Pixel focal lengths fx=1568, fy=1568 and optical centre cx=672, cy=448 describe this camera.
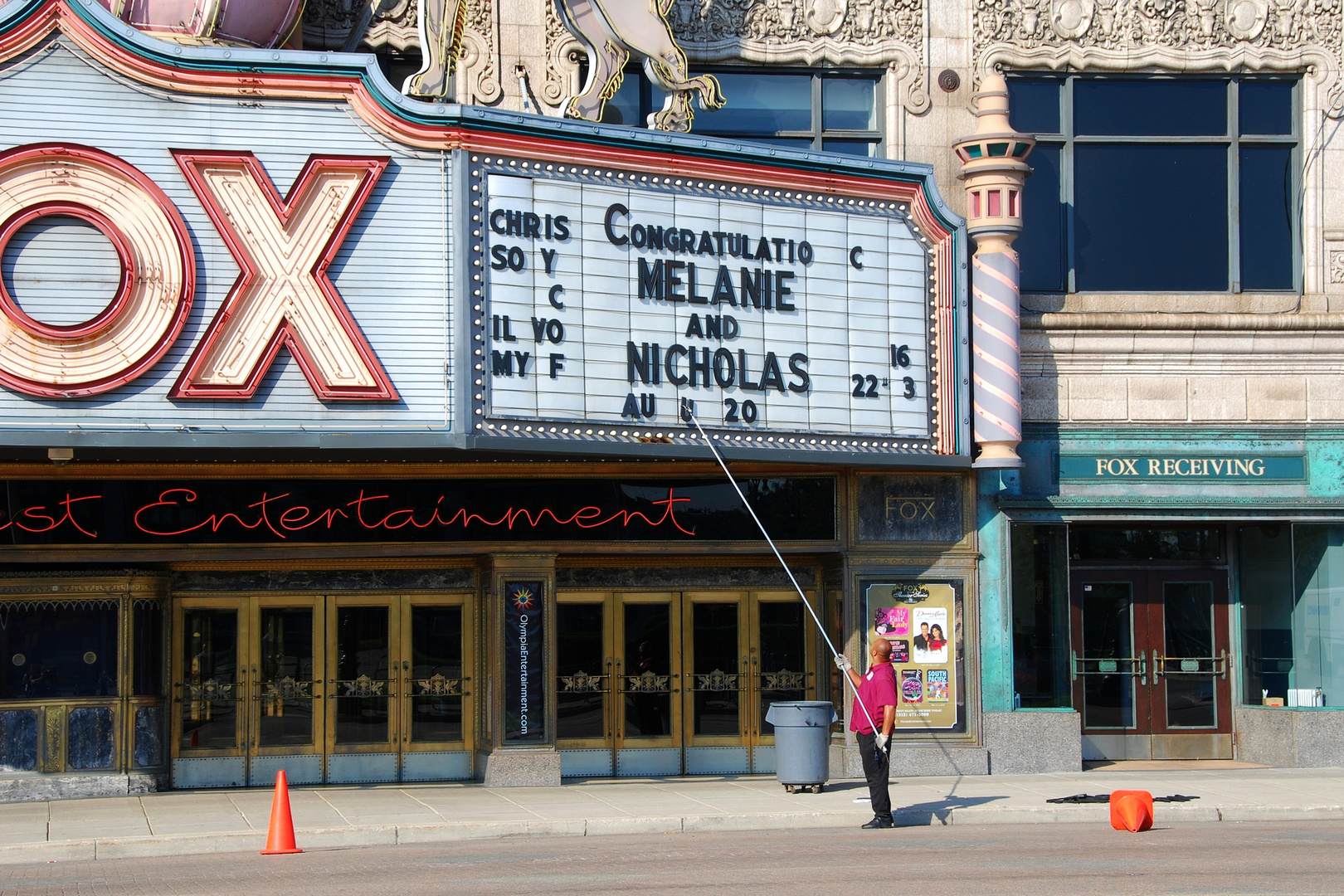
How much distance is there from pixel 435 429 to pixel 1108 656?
1047cm

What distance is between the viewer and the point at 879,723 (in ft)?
53.3

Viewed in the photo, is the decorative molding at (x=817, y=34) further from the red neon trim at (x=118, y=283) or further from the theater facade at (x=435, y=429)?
the red neon trim at (x=118, y=283)

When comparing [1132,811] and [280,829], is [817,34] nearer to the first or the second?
[1132,811]

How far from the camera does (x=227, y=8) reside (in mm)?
18562

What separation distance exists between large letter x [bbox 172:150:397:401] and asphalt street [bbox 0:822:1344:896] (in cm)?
490

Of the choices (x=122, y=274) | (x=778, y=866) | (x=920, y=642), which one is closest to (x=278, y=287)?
(x=122, y=274)

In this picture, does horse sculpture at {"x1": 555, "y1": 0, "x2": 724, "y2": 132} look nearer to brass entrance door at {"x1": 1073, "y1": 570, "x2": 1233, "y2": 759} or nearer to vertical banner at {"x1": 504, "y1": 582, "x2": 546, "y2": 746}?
vertical banner at {"x1": 504, "y1": 582, "x2": 546, "y2": 746}

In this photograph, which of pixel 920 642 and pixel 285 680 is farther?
pixel 920 642

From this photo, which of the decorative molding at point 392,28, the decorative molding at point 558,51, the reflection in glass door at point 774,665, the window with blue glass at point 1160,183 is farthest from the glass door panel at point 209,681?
the window with blue glass at point 1160,183

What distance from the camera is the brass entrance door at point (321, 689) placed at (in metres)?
19.9

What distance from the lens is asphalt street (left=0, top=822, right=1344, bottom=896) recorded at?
40.7 feet

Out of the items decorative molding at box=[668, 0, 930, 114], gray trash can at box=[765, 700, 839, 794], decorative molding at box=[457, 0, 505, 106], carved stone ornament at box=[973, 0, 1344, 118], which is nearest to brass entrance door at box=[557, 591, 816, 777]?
gray trash can at box=[765, 700, 839, 794]

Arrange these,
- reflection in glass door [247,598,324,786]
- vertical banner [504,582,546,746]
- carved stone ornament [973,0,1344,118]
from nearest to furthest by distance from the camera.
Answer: vertical banner [504,582,546,746], reflection in glass door [247,598,324,786], carved stone ornament [973,0,1344,118]

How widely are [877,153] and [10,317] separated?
11525 millimetres
